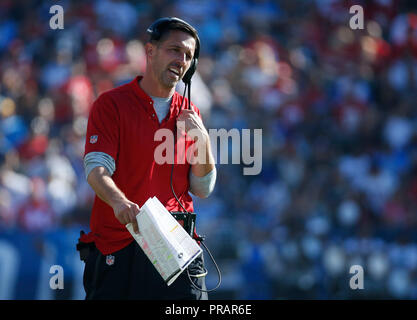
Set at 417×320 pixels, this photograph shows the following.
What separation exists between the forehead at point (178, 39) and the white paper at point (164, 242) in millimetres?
851

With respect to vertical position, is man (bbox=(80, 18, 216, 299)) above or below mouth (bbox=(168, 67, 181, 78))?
below

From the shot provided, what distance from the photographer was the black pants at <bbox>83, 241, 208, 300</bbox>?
302 cm

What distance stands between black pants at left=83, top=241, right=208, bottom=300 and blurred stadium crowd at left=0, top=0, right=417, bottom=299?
338 cm

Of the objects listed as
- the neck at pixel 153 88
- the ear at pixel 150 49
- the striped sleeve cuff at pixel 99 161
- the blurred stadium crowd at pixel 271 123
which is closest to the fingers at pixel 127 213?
the striped sleeve cuff at pixel 99 161

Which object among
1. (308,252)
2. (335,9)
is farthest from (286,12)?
(308,252)

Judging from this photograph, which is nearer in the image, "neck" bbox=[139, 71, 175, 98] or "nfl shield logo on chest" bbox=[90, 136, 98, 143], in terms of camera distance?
"nfl shield logo on chest" bbox=[90, 136, 98, 143]

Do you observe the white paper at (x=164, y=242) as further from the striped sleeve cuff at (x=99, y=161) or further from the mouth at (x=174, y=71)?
the mouth at (x=174, y=71)

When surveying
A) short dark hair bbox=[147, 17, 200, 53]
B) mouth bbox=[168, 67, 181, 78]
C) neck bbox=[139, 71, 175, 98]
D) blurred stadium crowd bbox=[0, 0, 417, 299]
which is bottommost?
Answer: neck bbox=[139, 71, 175, 98]

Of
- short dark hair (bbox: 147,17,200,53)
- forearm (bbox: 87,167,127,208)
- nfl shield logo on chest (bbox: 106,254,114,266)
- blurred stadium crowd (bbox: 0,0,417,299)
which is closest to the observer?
forearm (bbox: 87,167,127,208)

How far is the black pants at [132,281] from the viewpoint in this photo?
3.02 metres

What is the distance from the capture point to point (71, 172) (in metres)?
6.86

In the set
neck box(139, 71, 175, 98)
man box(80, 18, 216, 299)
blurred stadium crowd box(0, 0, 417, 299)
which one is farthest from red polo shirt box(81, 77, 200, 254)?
blurred stadium crowd box(0, 0, 417, 299)

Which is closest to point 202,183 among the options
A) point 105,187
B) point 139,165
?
point 139,165

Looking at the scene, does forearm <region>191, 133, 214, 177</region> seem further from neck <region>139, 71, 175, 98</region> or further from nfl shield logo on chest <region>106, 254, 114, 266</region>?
nfl shield logo on chest <region>106, 254, 114, 266</region>
